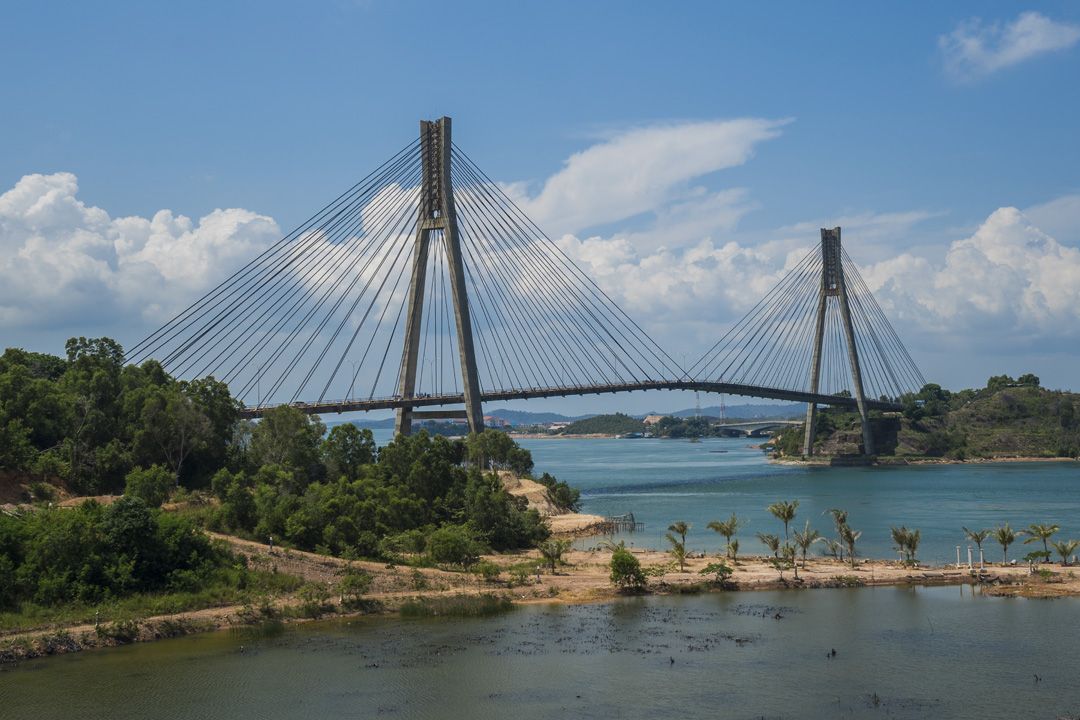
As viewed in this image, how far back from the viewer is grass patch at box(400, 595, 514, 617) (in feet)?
118

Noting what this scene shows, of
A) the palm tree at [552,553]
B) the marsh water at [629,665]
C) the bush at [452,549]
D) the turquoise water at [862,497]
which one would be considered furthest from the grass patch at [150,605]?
the turquoise water at [862,497]

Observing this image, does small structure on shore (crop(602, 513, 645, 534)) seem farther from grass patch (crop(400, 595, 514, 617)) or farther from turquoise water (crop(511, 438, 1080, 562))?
grass patch (crop(400, 595, 514, 617))

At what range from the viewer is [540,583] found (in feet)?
132

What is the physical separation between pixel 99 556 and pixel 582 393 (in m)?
64.4

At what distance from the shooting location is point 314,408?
Answer: 78.6 m

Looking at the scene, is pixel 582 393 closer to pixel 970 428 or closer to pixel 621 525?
pixel 621 525

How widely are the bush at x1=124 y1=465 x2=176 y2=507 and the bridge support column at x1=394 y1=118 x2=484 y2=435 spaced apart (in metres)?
27.0

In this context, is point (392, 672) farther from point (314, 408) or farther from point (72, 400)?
point (314, 408)

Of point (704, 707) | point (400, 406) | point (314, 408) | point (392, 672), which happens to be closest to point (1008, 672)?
point (704, 707)

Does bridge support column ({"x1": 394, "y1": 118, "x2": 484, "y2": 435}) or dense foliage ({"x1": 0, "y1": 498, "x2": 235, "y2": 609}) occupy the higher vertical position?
bridge support column ({"x1": 394, "y1": 118, "x2": 484, "y2": 435})

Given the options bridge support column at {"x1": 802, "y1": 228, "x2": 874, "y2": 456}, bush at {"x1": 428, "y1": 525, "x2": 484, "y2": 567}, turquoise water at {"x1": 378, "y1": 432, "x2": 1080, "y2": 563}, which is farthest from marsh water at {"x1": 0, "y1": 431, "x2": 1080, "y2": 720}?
bridge support column at {"x1": 802, "y1": 228, "x2": 874, "y2": 456}

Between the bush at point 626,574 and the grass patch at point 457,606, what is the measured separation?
164 inches

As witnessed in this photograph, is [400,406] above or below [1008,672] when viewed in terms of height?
above

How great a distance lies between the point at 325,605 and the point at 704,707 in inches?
613
